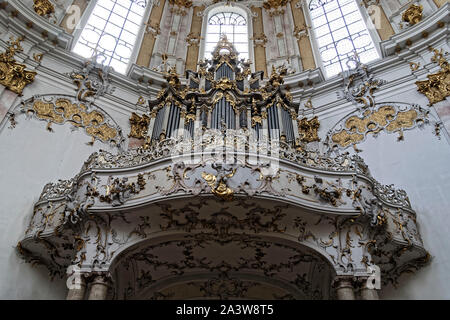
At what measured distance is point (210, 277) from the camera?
31.6ft

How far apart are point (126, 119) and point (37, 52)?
3.42 metres

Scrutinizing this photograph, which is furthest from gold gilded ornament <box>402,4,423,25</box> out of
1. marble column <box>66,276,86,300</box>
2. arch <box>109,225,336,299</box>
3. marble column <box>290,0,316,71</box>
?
marble column <box>66,276,86,300</box>

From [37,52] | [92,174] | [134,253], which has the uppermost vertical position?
[37,52]

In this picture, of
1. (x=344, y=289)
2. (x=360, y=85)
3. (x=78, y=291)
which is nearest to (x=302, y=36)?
(x=360, y=85)

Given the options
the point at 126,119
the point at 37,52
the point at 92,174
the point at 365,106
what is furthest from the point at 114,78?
the point at 365,106

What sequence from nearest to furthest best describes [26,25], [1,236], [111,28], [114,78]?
[1,236] < [26,25] < [114,78] < [111,28]

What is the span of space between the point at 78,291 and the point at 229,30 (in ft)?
43.5

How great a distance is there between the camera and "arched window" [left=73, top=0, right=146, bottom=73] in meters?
14.2

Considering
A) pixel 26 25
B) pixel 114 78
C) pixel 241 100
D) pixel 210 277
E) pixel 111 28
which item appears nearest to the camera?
pixel 210 277

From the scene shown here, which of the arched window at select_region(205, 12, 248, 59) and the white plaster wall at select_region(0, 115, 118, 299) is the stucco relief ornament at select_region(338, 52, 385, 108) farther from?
the white plaster wall at select_region(0, 115, 118, 299)

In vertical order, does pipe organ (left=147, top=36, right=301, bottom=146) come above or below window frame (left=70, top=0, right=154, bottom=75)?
below

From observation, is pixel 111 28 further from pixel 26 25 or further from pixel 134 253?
pixel 134 253

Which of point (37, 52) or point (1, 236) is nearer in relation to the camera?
point (1, 236)

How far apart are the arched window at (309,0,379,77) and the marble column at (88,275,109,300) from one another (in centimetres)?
1074
